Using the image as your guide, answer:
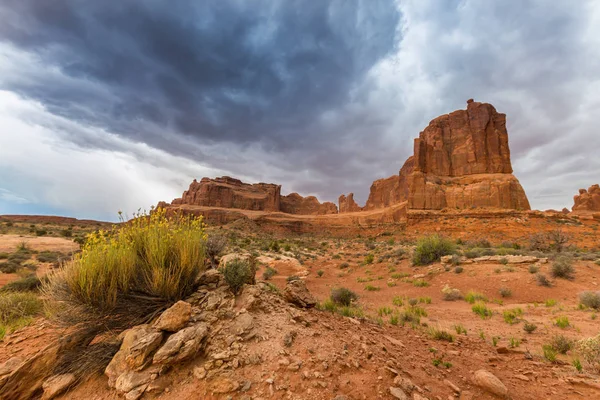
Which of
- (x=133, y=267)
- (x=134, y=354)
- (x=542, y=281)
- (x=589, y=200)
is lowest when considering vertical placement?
(x=542, y=281)

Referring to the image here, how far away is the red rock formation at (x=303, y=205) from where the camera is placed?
373ft

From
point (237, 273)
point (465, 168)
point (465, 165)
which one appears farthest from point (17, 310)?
point (465, 165)

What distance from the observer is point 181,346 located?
2.94m

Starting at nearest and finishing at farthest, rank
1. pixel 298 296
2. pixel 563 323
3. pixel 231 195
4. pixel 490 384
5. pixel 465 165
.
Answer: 1. pixel 490 384
2. pixel 298 296
3. pixel 563 323
4. pixel 465 165
5. pixel 231 195

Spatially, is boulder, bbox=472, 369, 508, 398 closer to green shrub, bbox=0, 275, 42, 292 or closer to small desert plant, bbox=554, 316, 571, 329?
small desert plant, bbox=554, 316, 571, 329

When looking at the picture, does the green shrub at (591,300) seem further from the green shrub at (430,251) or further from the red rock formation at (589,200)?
the red rock formation at (589,200)

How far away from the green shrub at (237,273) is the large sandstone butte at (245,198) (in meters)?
95.1

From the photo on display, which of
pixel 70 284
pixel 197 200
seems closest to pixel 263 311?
pixel 70 284

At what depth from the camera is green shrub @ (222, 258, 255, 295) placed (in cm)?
466

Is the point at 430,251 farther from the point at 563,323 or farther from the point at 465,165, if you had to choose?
the point at 465,165

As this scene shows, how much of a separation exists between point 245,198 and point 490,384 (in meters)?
101

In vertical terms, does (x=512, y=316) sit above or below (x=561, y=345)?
below

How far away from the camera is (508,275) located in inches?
459

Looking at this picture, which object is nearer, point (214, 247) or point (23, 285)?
point (214, 247)
